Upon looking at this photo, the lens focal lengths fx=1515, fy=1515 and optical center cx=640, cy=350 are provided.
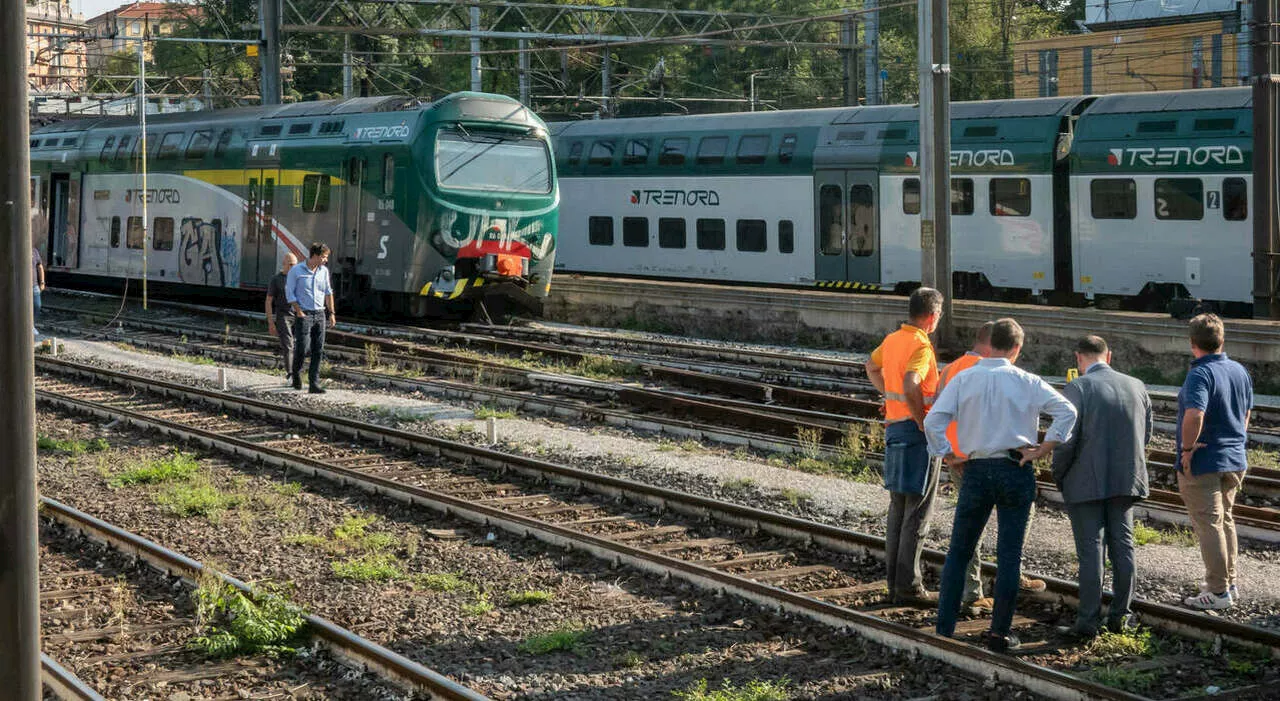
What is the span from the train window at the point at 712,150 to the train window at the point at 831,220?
105 inches

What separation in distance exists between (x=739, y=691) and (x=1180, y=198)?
17545 millimetres

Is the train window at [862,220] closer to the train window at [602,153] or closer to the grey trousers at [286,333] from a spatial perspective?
the train window at [602,153]

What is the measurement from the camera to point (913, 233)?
85.6 feet

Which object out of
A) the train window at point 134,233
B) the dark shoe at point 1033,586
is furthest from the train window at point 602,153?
the dark shoe at point 1033,586

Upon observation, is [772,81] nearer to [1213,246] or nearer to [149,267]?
[149,267]

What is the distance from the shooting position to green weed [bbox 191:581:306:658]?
8219mm

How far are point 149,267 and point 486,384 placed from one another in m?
13.0

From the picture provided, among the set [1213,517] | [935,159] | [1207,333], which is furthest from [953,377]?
[935,159]

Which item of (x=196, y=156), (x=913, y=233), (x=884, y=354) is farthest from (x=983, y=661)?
(x=196, y=156)

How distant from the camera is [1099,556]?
8148 mm

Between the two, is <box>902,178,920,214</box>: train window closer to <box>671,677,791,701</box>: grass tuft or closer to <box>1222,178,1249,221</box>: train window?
<box>1222,178,1249,221</box>: train window

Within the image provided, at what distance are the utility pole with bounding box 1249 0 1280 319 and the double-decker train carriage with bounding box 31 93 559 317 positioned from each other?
10.8 metres

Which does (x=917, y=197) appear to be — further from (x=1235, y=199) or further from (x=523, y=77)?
(x=523, y=77)

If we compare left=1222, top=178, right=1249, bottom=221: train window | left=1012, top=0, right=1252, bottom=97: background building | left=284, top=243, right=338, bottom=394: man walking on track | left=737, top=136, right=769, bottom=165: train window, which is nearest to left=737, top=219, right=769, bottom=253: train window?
left=737, top=136, right=769, bottom=165: train window
